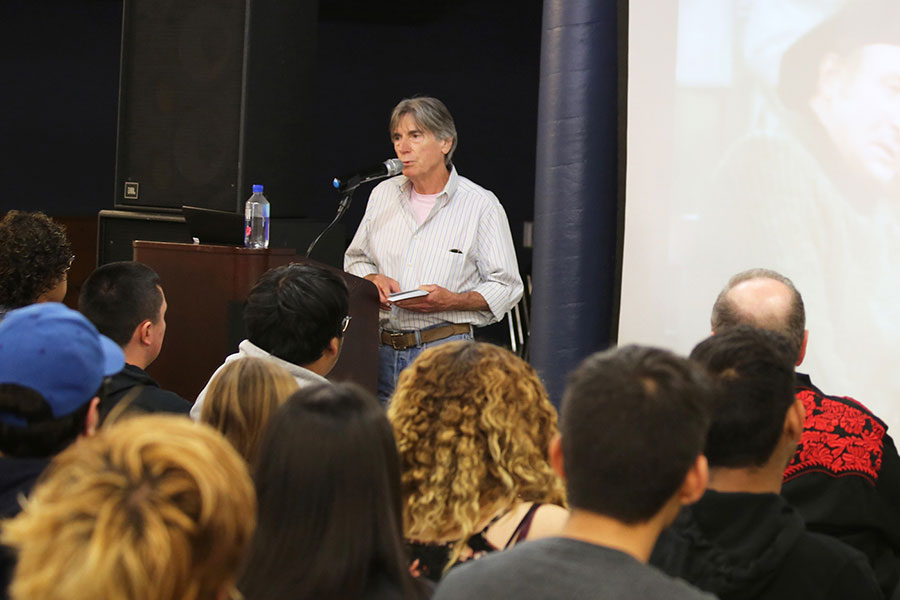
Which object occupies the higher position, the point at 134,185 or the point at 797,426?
the point at 134,185

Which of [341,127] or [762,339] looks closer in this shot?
[762,339]

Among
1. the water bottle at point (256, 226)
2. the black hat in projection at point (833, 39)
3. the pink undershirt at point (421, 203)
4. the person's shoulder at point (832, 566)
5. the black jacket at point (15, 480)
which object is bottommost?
the person's shoulder at point (832, 566)

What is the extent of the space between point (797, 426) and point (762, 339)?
13 centimetres

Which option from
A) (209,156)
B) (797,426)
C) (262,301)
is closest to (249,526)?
(797,426)

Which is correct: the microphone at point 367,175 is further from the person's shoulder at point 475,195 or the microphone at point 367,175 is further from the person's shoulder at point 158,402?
the person's shoulder at point 158,402

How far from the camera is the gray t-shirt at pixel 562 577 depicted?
0.94m

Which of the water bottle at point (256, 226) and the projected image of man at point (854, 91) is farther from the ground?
the projected image of man at point (854, 91)

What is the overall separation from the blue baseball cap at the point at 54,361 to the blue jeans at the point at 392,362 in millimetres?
2012

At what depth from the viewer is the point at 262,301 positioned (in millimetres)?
2275

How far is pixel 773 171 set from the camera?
10.8 ft

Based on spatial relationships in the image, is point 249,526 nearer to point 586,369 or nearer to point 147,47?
point 586,369

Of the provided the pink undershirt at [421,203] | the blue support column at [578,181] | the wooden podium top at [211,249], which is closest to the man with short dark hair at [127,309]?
the wooden podium top at [211,249]

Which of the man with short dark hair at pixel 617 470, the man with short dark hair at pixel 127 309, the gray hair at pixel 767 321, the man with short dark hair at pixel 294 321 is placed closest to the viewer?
the man with short dark hair at pixel 617 470

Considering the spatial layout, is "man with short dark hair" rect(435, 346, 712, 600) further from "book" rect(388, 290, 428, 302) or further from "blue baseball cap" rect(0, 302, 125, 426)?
"book" rect(388, 290, 428, 302)
